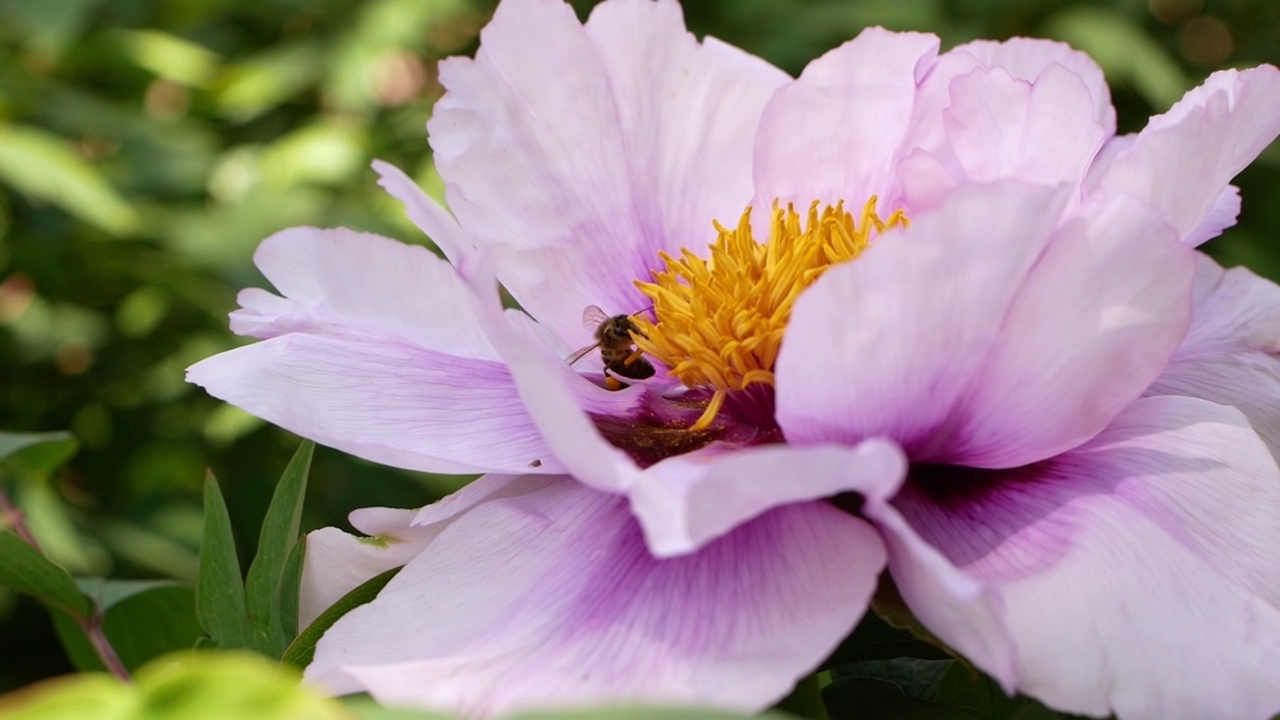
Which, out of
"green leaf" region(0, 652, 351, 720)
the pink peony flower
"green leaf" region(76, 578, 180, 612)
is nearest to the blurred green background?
"green leaf" region(76, 578, 180, 612)

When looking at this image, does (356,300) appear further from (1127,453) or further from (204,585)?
(1127,453)

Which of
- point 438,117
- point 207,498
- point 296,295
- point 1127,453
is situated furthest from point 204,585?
point 1127,453

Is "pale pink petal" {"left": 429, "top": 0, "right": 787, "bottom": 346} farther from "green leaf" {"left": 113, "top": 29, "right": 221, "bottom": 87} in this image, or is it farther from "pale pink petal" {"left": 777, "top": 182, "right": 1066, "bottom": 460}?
"green leaf" {"left": 113, "top": 29, "right": 221, "bottom": 87}

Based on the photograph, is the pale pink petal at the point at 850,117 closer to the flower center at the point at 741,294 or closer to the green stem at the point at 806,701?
the flower center at the point at 741,294

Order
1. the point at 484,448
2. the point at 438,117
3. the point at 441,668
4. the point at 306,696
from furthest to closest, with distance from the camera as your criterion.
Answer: the point at 438,117, the point at 484,448, the point at 441,668, the point at 306,696

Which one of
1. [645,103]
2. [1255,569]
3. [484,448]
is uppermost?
[645,103]

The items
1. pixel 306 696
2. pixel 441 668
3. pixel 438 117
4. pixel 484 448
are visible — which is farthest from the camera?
pixel 438 117
